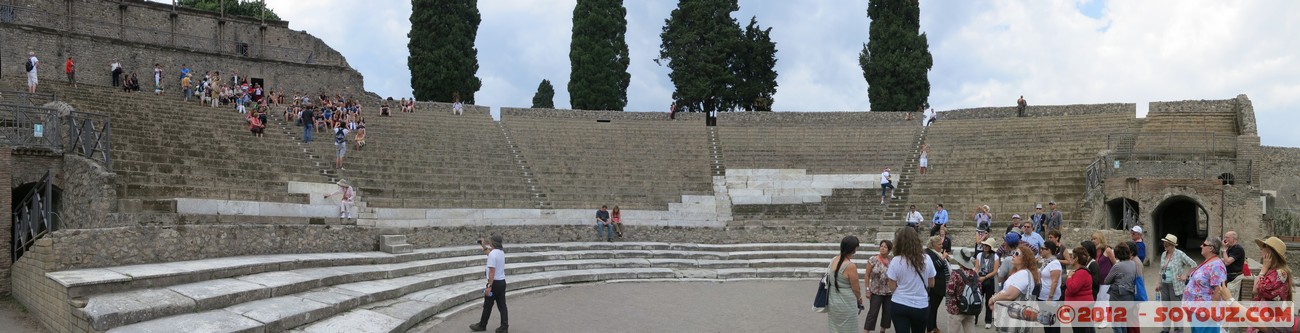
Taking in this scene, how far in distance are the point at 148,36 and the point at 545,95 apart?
28.5m

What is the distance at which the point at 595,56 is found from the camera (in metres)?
38.5

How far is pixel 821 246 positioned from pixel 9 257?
15.7 meters

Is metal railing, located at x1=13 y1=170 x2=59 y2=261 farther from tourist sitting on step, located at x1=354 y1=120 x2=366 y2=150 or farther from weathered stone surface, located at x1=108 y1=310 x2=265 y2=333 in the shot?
tourist sitting on step, located at x1=354 y1=120 x2=366 y2=150

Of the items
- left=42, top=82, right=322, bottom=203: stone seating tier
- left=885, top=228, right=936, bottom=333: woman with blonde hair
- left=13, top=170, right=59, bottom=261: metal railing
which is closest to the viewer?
left=885, top=228, right=936, bottom=333: woman with blonde hair

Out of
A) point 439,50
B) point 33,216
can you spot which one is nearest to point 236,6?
point 439,50

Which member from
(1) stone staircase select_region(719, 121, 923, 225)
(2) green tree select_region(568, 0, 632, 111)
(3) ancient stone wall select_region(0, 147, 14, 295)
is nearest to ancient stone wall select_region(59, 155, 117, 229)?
(3) ancient stone wall select_region(0, 147, 14, 295)

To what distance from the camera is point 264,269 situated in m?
11.3

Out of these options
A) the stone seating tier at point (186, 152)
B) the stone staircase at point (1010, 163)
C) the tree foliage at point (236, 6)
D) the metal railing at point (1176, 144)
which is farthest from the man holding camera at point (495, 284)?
the tree foliage at point (236, 6)

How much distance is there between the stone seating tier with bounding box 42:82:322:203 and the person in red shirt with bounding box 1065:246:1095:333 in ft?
43.5

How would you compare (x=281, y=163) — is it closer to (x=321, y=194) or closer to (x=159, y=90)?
(x=321, y=194)

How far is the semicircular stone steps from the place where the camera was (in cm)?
824

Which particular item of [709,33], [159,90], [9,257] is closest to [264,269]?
[9,257]

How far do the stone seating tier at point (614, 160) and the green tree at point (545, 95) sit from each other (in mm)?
23356

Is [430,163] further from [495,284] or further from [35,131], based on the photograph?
[495,284]
